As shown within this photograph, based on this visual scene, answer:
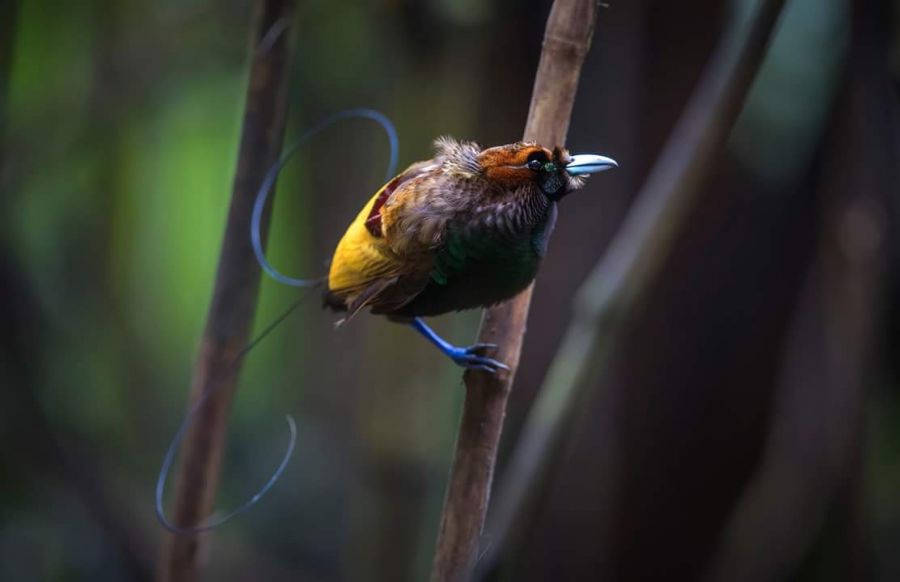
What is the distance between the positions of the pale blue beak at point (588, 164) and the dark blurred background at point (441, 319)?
28 cm

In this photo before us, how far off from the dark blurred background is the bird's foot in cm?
19

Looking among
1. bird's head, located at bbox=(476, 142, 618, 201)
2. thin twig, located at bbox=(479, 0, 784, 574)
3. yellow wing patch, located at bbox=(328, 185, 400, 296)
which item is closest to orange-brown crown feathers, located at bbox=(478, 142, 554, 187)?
bird's head, located at bbox=(476, 142, 618, 201)

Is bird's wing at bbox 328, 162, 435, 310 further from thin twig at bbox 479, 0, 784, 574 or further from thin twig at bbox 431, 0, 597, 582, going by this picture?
thin twig at bbox 479, 0, 784, 574

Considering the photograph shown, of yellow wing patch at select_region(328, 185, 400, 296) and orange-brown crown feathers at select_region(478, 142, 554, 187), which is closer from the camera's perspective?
orange-brown crown feathers at select_region(478, 142, 554, 187)

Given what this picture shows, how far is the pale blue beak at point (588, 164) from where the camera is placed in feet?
1.65

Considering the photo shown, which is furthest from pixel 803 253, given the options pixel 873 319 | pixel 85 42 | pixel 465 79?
pixel 85 42

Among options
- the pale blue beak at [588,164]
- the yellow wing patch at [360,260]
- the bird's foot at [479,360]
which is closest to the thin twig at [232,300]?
the yellow wing patch at [360,260]

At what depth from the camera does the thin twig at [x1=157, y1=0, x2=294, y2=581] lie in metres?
0.75

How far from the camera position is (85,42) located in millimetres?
1378

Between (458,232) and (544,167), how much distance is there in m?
0.11

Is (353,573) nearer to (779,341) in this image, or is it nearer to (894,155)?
(779,341)

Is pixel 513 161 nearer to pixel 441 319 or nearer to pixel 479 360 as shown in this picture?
pixel 479 360

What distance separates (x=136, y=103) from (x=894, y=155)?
966 millimetres

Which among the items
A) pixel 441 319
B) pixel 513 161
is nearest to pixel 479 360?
pixel 513 161
